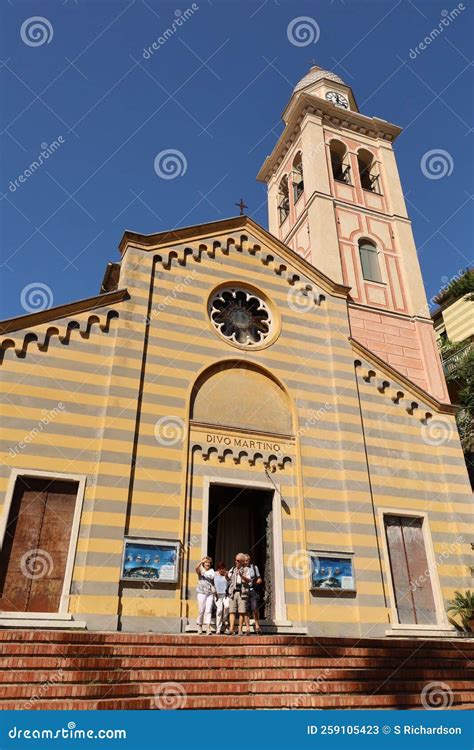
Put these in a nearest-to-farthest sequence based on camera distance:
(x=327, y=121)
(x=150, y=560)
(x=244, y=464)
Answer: (x=150, y=560) < (x=244, y=464) < (x=327, y=121)

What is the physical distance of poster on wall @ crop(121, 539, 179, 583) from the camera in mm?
11602

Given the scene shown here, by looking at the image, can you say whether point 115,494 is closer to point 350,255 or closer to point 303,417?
point 303,417

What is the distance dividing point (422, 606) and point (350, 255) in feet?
48.4

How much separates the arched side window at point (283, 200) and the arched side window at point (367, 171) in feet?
13.2

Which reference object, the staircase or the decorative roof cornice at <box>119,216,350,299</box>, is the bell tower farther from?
the staircase

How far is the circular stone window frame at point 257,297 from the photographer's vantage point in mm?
15680

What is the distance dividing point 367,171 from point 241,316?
15.5 metres

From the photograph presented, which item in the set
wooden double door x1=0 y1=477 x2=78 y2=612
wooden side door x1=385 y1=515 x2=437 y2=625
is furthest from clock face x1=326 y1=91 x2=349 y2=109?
wooden double door x1=0 y1=477 x2=78 y2=612

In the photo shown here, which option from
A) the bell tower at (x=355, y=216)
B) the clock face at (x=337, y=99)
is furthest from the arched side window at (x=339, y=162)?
the clock face at (x=337, y=99)

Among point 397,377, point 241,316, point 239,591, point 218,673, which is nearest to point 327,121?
point 241,316

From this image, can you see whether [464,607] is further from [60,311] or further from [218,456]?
[60,311]

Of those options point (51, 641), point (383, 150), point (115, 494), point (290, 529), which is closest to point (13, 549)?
point (115, 494)

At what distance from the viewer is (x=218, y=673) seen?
28.0 ft

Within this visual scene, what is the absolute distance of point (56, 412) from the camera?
12570 millimetres
